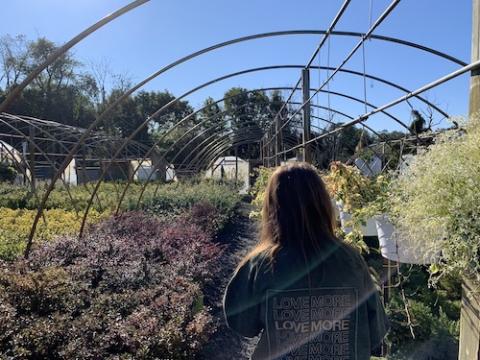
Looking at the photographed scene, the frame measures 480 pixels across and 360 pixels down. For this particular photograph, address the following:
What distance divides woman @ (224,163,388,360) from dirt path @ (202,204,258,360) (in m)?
2.26

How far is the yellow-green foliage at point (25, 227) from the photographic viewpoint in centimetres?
598

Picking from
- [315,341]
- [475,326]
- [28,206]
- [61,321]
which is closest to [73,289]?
[61,321]

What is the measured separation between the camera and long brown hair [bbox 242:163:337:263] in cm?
157

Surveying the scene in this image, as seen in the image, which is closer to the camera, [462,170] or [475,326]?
[462,170]

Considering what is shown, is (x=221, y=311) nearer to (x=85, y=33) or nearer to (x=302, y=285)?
(x=85, y=33)

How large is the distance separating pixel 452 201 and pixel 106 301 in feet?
10.4

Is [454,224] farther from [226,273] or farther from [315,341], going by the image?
[226,273]

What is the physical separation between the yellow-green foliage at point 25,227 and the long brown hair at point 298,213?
16.4 feet

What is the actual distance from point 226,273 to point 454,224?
16.4 ft

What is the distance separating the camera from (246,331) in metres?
1.65

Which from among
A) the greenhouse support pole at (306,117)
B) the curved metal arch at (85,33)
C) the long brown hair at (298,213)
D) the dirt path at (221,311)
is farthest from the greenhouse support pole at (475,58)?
the greenhouse support pole at (306,117)

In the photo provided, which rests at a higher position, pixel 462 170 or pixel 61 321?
pixel 462 170

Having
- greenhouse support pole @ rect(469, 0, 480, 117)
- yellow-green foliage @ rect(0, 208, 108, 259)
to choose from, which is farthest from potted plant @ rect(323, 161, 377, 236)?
yellow-green foliage @ rect(0, 208, 108, 259)

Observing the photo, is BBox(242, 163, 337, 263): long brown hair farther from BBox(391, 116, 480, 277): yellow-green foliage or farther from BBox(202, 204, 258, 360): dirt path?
BBox(202, 204, 258, 360): dirt path
